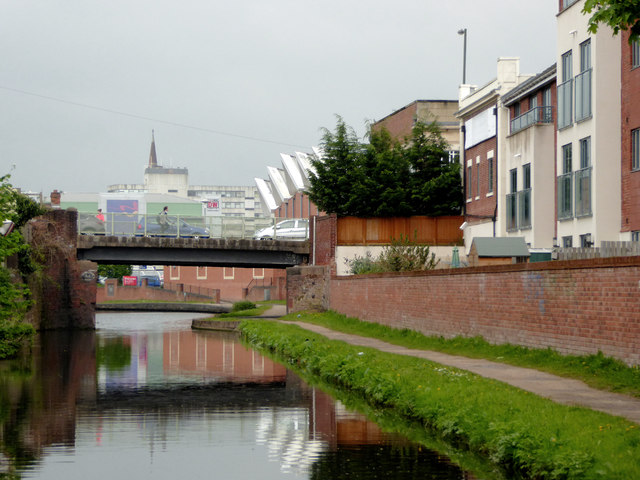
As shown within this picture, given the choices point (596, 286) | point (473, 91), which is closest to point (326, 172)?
point (473, 91)

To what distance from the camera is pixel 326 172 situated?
165 feet

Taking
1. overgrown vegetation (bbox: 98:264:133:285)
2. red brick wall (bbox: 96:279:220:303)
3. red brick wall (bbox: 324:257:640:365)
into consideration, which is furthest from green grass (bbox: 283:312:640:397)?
overgrown vegetation (bbox: 98:264:133:285)

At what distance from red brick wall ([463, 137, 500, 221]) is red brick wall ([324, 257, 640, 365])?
1064 centimetres

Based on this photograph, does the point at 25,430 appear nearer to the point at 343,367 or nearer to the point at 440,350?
the point at 343,367

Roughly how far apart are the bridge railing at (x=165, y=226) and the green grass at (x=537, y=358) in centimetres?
2040

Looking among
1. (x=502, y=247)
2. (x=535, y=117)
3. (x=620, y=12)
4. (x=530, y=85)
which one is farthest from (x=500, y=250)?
(x=620, y=12)

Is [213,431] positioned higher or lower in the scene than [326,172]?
lower

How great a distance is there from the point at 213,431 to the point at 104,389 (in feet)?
22.0

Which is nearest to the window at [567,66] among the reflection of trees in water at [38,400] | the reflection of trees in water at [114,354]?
the reflection of trees in water at [114,354]

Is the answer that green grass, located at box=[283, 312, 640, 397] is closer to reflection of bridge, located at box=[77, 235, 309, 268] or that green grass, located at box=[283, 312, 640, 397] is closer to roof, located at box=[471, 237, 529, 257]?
roof, located at box=[471, 237, 529, 257]

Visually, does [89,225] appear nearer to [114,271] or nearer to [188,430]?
[188,430]

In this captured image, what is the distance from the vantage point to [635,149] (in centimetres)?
2945

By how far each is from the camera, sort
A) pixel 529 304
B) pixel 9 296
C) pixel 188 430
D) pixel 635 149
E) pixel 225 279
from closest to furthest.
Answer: pixel 188 430
pixel 529 304
pixel 9 296
pixel 635 149
pixel 225 279

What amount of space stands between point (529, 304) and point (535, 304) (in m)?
0.39
